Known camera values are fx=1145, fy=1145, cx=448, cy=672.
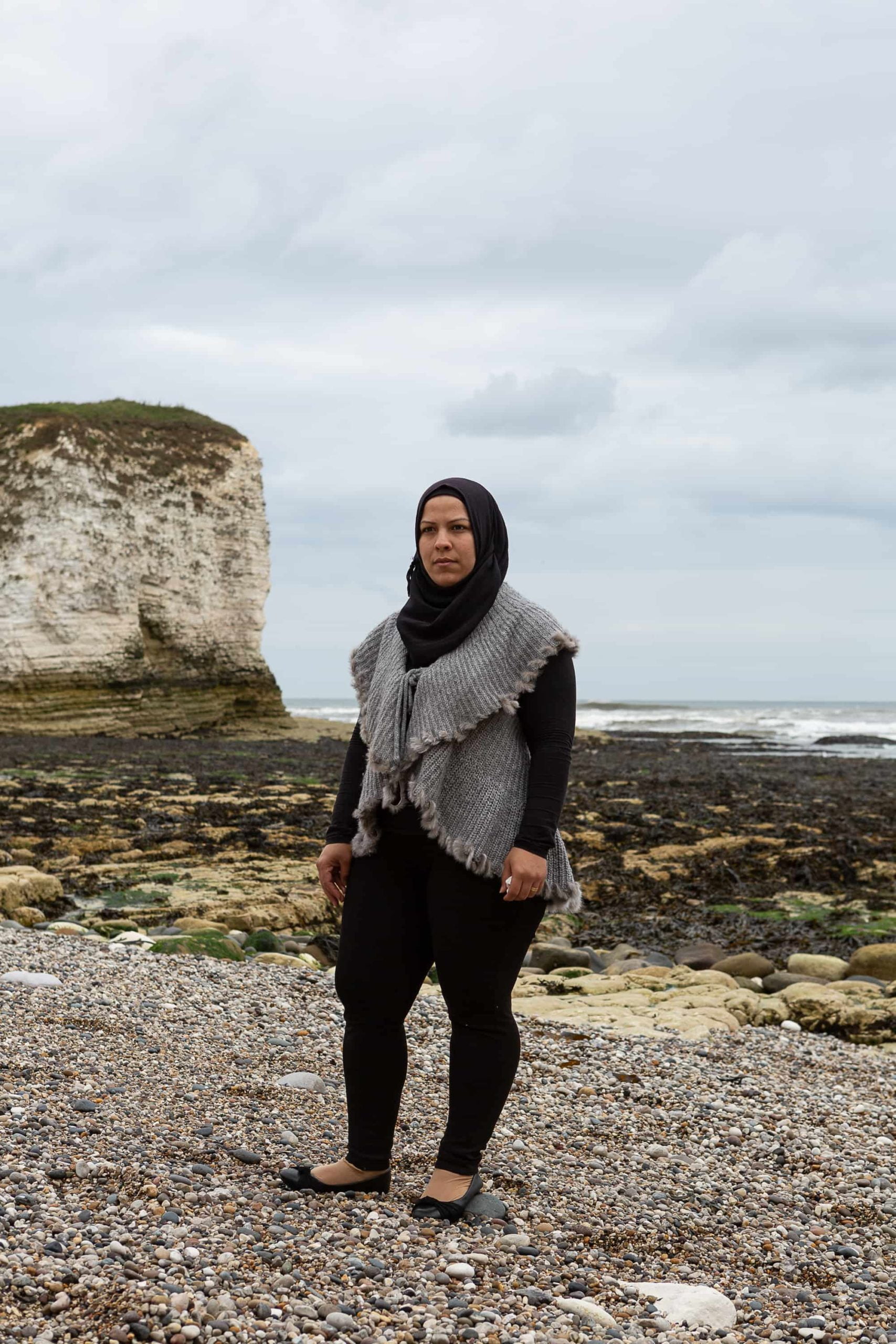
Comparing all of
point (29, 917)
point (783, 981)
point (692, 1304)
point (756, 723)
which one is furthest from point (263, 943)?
point (756, 723)

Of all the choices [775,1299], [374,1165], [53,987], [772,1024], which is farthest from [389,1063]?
[772,1024]

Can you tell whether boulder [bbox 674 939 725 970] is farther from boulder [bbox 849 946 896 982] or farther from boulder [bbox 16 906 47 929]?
boulder [bbox 16 906 47 929]

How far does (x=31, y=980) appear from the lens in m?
5.91

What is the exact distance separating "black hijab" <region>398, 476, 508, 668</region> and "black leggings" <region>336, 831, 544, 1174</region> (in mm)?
632

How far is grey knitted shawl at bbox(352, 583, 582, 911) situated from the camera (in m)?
3.55

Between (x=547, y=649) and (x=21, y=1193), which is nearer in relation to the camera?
(x=21, y=1193)

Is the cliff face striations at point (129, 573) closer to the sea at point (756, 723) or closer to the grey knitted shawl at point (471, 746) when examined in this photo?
the sea at point (756, 723)

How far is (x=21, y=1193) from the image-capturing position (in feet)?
10.6

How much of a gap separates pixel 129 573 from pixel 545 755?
113 ft

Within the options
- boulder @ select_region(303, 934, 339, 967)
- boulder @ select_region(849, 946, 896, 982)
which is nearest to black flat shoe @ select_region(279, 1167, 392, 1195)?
boulder @ select_region(303, 934, 339, 967)

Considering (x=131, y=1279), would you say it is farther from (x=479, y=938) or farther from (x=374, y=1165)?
(x=479, y=938)

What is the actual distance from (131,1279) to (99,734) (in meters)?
32.2

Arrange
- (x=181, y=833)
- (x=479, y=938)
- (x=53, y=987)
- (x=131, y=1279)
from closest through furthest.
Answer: (x=131, y=1279) → (x=479, y=938) → (x=53, y=987) → (x=181, y=833)

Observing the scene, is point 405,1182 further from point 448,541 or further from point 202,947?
point 202,947
